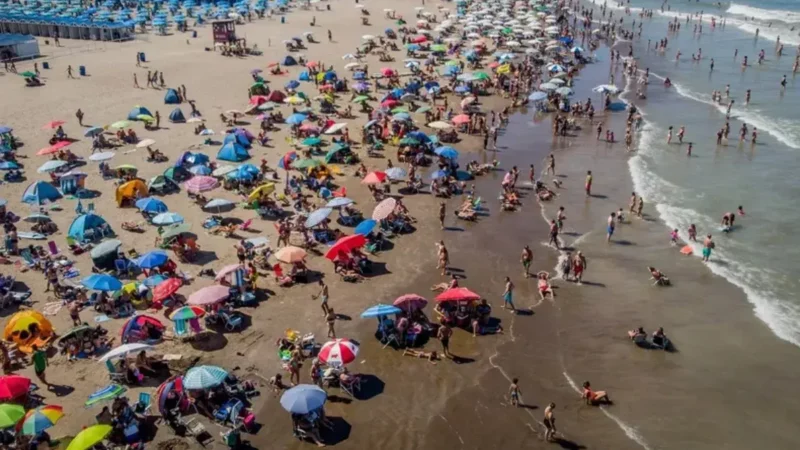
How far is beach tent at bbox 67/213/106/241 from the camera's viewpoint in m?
21.3

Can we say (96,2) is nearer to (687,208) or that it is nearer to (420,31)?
(420,31)

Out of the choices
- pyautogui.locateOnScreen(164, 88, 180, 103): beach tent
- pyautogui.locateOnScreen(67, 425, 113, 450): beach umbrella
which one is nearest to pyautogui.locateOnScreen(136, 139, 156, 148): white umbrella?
pyautogui.locateOnScreen(164, 88, 180, 103): beach tent

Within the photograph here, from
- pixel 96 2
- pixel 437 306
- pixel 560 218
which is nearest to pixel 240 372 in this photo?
pixel 437 306

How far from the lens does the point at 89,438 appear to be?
11992 millimetres

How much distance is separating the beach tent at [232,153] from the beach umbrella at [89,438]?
17450 millimetres

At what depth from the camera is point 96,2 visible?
7650cm

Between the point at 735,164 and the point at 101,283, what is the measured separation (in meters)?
27.9

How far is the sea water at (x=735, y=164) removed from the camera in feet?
68.7

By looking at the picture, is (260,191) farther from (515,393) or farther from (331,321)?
(515,393)

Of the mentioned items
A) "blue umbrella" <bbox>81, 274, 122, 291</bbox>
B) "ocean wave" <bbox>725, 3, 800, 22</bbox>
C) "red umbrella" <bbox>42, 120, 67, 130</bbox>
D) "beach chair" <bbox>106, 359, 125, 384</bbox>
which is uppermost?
"ocean wave" <bbox>725, 3, 800, 22</bbox>

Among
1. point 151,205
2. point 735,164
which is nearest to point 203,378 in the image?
point 151,205

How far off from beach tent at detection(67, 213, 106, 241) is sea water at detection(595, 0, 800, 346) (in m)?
21.2

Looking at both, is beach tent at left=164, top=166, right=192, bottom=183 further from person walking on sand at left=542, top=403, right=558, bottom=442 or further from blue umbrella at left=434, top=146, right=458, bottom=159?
person walking on sand at left=542, top=403, right=558, bottom=442

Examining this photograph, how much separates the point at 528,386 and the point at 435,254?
731cm
